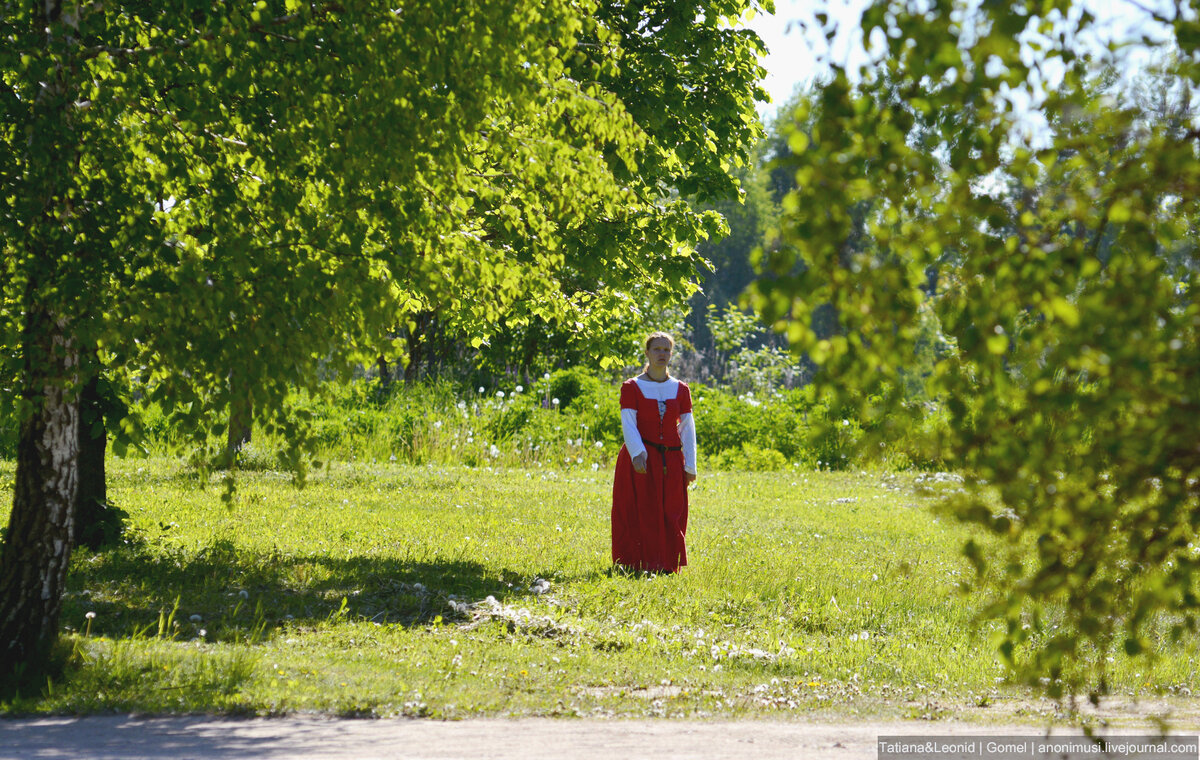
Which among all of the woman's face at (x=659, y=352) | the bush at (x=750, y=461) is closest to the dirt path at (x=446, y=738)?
the woman's face at (x=659, y=352)

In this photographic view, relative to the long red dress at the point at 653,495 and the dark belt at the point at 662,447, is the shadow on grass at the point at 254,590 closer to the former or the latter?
the long red dress at the point at 653,495

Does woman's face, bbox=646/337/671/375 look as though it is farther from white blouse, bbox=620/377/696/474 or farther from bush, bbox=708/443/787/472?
bush, bbox=708/443/787/472

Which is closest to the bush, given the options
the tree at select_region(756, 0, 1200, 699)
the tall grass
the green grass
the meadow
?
the tall grass

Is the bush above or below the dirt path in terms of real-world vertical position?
above

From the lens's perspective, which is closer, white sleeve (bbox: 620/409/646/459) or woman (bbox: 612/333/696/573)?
white sleeve (bbox: 620/409/646/459)

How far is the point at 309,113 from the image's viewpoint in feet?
18.4

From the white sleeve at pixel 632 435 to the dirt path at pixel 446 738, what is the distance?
147 inches

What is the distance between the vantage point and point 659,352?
30.4 ft

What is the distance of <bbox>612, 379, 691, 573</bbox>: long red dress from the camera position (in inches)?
369

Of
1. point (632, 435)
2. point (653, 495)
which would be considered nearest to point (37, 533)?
point (632, 435)

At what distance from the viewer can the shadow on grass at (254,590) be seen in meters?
7.35

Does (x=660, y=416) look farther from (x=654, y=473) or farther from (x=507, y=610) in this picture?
(x=507, y=610)

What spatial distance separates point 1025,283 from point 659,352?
6.32 meters

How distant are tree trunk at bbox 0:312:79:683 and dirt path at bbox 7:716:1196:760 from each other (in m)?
0.67
